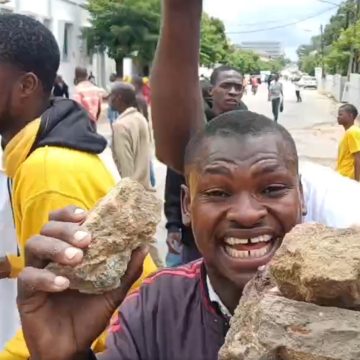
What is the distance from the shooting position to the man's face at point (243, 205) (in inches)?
53.6

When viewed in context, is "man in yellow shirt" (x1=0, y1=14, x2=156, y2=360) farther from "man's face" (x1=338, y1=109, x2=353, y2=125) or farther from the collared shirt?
"man's face" (x1=338, y1=109, x2=353, y2=125)

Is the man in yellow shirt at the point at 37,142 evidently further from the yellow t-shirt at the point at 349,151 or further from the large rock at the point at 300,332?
the yellow t-shirt at the point at 349,151

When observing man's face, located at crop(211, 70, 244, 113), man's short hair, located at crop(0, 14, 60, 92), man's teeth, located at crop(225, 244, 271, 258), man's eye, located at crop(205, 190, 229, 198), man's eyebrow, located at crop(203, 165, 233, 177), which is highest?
man's short hair, located at crop(0, 14, 60, 92)

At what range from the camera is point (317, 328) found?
94 centimetres

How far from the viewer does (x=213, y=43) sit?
55.7 meters

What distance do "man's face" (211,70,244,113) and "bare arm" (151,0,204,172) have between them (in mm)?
3150

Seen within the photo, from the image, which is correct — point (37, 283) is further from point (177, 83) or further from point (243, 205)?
point (177, 83)

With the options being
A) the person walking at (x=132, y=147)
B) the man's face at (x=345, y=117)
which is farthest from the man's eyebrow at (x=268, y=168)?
the man's face at (x=345, y=117)

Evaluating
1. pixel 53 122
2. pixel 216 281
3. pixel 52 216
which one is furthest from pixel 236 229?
pixel 53 122

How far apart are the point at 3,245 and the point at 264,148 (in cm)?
126

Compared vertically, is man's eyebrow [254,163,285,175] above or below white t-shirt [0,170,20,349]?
above

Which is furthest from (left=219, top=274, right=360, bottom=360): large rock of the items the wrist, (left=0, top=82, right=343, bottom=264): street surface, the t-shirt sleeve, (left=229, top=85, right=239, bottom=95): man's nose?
the t-shirt sleeve

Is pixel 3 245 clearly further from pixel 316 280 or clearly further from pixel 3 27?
pixel 316 280

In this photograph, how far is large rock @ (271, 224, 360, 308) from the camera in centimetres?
92
